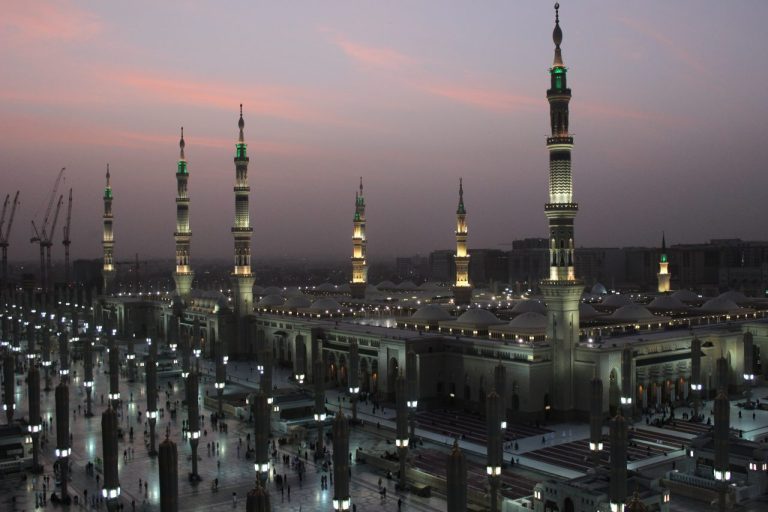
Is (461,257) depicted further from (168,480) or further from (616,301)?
(168,480)

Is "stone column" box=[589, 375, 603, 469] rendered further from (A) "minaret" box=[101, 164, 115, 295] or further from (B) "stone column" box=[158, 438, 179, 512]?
(A) "minaret" box=[101, 164, 115, 295]

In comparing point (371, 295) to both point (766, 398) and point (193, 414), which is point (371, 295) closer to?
point (766, 398)

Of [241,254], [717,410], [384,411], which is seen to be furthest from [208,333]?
[717,410]

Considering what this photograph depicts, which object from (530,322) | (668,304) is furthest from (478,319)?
(668,304)

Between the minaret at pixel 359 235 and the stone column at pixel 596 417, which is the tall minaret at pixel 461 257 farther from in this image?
the stone column at pixel 596 417

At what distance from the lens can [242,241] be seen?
62.1 m

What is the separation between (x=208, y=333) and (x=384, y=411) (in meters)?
27.4

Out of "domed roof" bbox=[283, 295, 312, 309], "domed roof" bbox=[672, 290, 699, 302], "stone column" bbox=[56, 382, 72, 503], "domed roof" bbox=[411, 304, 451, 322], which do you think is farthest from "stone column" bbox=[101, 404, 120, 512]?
"domed roof" bbox=[672, 290, 699, 302]

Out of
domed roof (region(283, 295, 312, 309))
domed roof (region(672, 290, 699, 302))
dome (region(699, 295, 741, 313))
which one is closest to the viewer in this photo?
dome (region(699, 295, 741, 313))

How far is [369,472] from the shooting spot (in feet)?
101

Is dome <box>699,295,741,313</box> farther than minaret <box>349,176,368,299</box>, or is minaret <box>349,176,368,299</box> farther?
minaret <box>349,176,368,299</box>

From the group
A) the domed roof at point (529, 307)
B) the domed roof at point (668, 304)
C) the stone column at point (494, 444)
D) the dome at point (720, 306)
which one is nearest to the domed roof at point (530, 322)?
the domed roof at point (529, 307)

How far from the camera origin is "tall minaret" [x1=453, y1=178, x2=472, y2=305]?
66.2 meters

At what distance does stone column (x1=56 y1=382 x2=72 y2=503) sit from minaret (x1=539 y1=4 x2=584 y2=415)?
891 inches
